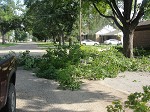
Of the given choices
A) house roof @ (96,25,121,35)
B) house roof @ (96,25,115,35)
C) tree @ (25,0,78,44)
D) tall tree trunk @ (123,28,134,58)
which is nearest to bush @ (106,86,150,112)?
tall tree trunk @ (123,28,134,58)

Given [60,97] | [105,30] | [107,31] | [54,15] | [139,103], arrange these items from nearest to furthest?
[139,103]
[60,97]
[54,15]
[107,31]
[105,30]

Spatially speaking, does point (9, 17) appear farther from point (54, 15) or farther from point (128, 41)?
point (128, 41)

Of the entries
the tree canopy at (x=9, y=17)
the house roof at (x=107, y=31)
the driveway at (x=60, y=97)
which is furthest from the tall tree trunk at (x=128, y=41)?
the house roof at (x=107, y=31)

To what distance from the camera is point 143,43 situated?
30734mm

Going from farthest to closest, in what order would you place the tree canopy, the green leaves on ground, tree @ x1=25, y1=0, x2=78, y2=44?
the tree canopy
tree @ x1=25, y1=0, x2=78, y2=44
the green leaves on ground

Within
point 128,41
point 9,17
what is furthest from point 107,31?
point 128,41

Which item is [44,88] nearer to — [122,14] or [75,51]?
[75,51]

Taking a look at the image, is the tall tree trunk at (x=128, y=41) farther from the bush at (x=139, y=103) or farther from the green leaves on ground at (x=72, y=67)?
the bush at (x=139, y=103)

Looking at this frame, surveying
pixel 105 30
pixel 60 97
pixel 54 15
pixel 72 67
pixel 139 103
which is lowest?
pixel 60 97

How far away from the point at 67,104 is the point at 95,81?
3.71 metres

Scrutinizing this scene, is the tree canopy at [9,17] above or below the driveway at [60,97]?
above

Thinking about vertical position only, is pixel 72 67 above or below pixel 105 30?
below

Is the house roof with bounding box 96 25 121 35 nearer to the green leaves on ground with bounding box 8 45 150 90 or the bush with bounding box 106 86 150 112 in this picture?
the green leaves on ground with bounding box 8 45 150 90

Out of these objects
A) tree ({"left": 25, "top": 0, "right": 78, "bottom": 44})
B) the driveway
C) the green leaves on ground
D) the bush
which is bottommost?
the driveway
